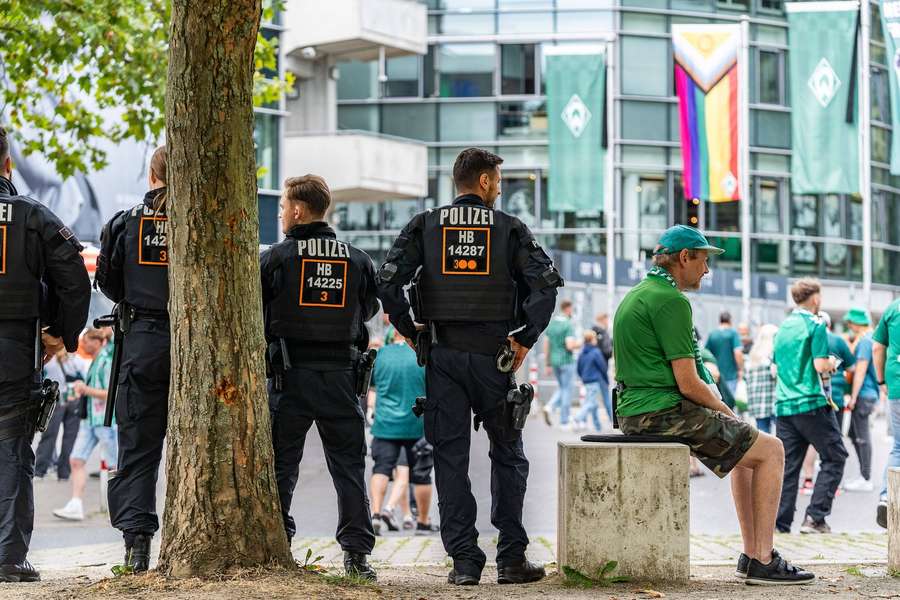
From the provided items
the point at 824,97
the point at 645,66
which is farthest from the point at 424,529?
the point at 645,66

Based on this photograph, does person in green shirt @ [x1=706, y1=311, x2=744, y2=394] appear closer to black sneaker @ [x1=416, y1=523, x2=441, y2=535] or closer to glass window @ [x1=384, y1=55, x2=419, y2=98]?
black sneaker @ [x1=416, y1=523, x2=441, y2=535]

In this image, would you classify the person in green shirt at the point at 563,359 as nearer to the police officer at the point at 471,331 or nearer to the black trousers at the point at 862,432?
the black trousers at the point at 862,432

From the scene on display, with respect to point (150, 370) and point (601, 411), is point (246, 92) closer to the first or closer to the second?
point (150, 370)

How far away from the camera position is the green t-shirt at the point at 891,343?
9.93 metres

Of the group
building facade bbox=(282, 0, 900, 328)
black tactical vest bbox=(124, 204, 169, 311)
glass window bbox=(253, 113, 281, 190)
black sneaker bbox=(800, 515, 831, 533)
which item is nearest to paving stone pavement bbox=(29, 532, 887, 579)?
black sneaker bbox=(800, 515, 831, 533)

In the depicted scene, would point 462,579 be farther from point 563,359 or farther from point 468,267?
point 563,359

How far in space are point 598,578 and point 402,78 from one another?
32332 millimetres

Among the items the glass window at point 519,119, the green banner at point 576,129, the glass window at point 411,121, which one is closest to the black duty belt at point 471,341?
the green banner at point 576,129

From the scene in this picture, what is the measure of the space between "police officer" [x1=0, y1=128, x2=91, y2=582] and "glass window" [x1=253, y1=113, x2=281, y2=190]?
2311 cm

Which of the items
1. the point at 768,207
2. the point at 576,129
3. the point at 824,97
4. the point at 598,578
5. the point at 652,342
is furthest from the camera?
the point at 768,207

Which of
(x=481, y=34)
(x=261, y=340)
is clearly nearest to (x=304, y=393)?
(x=261, y=340)

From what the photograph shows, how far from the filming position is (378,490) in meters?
11.0

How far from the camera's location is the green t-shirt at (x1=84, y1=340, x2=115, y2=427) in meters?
13.0

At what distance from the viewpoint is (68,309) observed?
7113 millimetres
